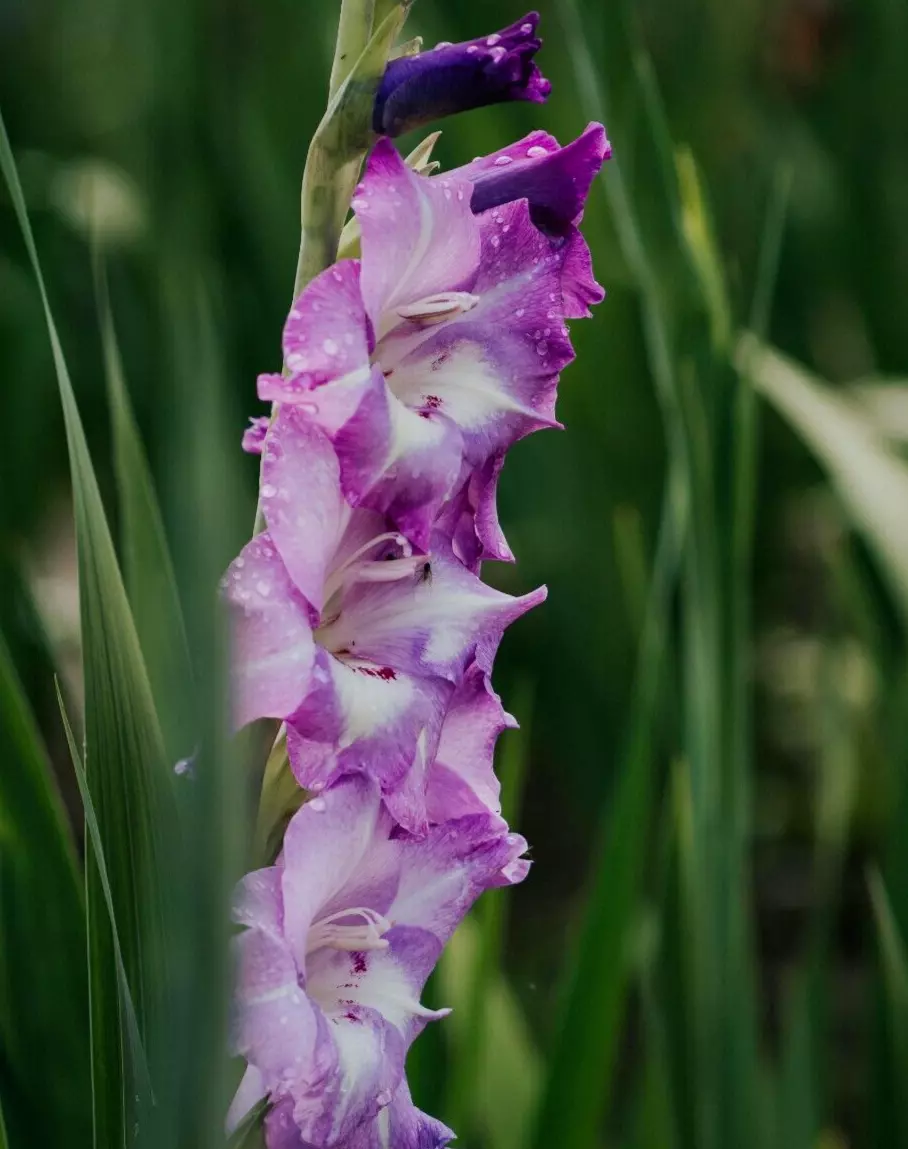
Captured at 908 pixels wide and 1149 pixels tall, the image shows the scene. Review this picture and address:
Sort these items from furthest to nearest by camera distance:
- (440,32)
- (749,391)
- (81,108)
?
(81,108)
(440,32)
(749,391)

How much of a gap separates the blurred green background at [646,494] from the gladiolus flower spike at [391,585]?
2.0 inches

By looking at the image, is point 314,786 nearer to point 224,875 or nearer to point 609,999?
point 224,875

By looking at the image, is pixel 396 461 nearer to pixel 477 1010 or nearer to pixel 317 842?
pixel 317 842

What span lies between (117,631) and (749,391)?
47cm

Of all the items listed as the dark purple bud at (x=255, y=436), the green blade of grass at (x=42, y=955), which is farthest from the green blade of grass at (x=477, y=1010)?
the dark purple bud at (x=255, y=436)

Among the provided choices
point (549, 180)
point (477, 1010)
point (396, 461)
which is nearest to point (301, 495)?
point (396, 461)

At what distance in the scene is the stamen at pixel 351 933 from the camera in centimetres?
49

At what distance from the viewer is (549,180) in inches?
19.6

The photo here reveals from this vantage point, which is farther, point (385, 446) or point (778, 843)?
point (778, 843)

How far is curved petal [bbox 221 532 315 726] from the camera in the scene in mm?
436

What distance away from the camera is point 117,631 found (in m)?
0.48

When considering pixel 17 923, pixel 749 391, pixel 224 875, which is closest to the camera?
Result: pixel 224 875

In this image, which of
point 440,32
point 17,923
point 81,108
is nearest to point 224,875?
point 17,923

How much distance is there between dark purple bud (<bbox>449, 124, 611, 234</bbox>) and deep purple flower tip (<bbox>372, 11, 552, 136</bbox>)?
2cm
